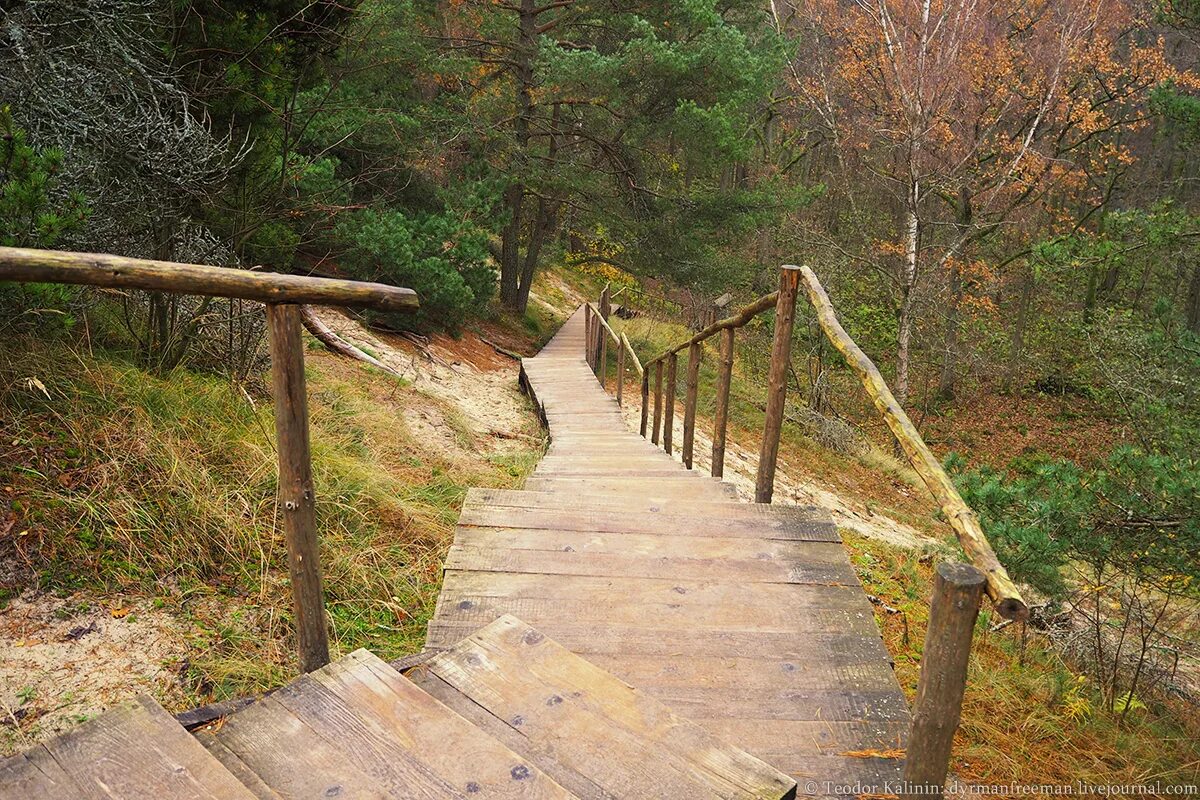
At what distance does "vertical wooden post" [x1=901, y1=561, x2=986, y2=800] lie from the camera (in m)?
1.42

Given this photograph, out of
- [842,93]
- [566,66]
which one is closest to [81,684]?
[566,66]

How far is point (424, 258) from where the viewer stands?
38.0 feet

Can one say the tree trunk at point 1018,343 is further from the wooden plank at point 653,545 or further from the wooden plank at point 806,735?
the wooden plank at point 806,735

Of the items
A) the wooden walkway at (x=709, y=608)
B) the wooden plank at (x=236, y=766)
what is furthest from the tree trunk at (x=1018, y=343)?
the wooden plank at (x=236, y=766)

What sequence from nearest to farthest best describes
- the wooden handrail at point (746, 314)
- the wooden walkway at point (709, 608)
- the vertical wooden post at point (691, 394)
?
the wooden walkway at point (709, 608) < the wooden handrail at point (746, 314) < the vertical wooden post at point (691, 394)

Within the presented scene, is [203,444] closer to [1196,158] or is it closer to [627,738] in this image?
[627,738]

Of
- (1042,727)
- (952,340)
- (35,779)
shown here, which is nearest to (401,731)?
(35,779)

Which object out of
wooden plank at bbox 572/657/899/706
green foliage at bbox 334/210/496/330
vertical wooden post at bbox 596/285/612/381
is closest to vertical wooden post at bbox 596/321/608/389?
vertical wooden post at bbox 596/285/612/381

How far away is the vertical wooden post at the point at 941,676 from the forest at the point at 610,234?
250 cm

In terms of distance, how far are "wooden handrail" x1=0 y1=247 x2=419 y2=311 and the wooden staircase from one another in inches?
38.2

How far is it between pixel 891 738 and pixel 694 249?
12.1 meters

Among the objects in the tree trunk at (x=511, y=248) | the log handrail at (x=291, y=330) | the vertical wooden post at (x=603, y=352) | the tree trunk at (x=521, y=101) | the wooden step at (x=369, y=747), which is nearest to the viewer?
the wooden step at (x=369, y=747)

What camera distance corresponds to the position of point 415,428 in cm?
704

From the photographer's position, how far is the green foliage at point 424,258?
1090 cm
